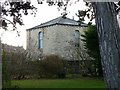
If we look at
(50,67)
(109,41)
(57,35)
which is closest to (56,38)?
(57,35)

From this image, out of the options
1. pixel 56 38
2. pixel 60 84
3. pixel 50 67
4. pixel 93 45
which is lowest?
pixel 60 84

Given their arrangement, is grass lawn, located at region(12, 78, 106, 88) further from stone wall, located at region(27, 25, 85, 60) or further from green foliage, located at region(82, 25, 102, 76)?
stone wall, located at region(27, 25, 85, 60)

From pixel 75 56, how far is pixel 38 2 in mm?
16517

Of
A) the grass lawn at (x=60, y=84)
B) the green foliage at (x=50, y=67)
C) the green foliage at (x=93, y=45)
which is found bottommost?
the grass lawn at (x=60, y=84)

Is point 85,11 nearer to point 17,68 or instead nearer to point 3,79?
point 3,79

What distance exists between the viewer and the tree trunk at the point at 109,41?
490cm

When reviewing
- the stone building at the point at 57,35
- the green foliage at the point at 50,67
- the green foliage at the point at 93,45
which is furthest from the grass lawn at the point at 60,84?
the stone building at the point at 57,35

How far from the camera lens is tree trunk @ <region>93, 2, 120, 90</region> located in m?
4.90

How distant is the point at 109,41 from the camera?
4.96 m

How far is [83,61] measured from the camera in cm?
2575

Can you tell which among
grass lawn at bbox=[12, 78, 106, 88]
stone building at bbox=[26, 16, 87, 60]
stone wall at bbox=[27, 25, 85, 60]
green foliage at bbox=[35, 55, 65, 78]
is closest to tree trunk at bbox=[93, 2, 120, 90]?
grass lawn at bbox=[12, 78, 106, 88]

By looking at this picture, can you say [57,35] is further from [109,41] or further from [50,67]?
[109,41]

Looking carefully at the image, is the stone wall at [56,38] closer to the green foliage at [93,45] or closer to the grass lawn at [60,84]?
the green foliage at [93,45]

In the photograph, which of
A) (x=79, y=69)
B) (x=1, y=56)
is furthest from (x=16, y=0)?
(x=79, y=69)
